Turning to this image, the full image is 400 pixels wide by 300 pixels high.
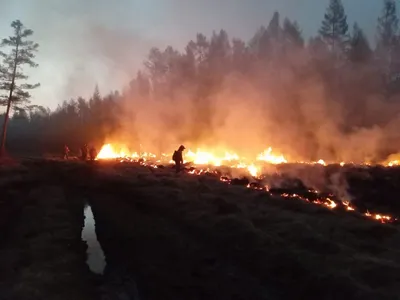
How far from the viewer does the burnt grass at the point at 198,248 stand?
1165cm

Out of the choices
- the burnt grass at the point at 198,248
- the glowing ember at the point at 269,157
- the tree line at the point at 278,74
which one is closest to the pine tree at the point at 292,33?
the tree line at the point at 278,74

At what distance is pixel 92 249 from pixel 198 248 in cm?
426

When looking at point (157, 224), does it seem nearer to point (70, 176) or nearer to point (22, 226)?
point (22, 226)

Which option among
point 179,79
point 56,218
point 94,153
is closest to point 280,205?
point 56,218

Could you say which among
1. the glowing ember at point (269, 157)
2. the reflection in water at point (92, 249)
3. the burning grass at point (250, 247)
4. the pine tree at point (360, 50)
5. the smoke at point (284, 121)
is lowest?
the reflection in water at point (92, 249)

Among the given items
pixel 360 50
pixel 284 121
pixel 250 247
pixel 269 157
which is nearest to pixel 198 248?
pixel 250 247

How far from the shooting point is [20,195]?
2884cm

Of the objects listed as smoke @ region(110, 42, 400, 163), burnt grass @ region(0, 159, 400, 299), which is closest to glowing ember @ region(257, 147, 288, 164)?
smoke @ region(110, 42, 400, 163)

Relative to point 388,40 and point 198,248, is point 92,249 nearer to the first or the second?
point 198,248

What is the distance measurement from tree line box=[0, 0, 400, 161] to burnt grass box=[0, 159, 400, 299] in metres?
33.9

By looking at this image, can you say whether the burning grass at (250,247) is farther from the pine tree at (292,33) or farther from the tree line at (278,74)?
the pine tree at (292,33)

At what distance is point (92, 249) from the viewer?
1634 centimetres

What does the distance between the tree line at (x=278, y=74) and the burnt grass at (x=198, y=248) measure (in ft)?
111

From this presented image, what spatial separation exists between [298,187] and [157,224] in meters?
14.5
